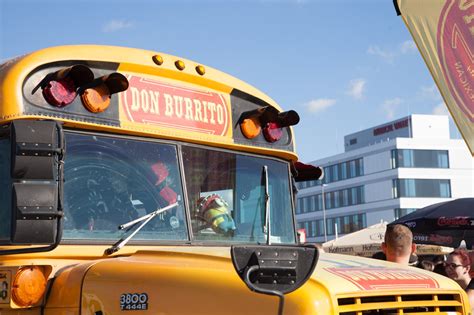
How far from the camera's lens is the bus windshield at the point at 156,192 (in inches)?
158

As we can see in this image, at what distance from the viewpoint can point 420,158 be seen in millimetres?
67000

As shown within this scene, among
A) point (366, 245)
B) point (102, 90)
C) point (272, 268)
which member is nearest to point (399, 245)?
point (102, 90)

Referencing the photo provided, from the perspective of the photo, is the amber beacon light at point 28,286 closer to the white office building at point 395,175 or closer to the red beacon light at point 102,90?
the red beacon light at point 102,90

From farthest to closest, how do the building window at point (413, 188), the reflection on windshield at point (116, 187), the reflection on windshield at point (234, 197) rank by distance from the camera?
the building window at point (413, 188)
the reflection on windshield at point (234, 197)
the reflection on windshield at point (116, 187)

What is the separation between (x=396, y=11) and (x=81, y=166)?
5121mm

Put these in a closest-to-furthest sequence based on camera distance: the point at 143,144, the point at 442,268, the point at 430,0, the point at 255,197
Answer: the point at 143,144 → the point at 255,197 → the point at 442,268 → the point at 430,0

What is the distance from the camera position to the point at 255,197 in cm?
492

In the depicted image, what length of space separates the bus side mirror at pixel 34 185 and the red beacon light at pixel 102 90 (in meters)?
0.75

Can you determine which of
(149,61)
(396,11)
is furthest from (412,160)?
(149,61)

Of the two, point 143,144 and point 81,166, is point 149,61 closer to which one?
point 143,144

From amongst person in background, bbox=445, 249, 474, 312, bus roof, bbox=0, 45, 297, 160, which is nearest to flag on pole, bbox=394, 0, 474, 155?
person in background, bbox=445, 249, 474, 312

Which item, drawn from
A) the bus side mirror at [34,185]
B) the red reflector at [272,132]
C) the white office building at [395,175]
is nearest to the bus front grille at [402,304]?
the bus side mirror at [34,185]

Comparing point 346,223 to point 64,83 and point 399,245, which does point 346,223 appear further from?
point 64,83

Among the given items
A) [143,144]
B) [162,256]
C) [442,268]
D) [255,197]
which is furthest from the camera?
[442,268]
